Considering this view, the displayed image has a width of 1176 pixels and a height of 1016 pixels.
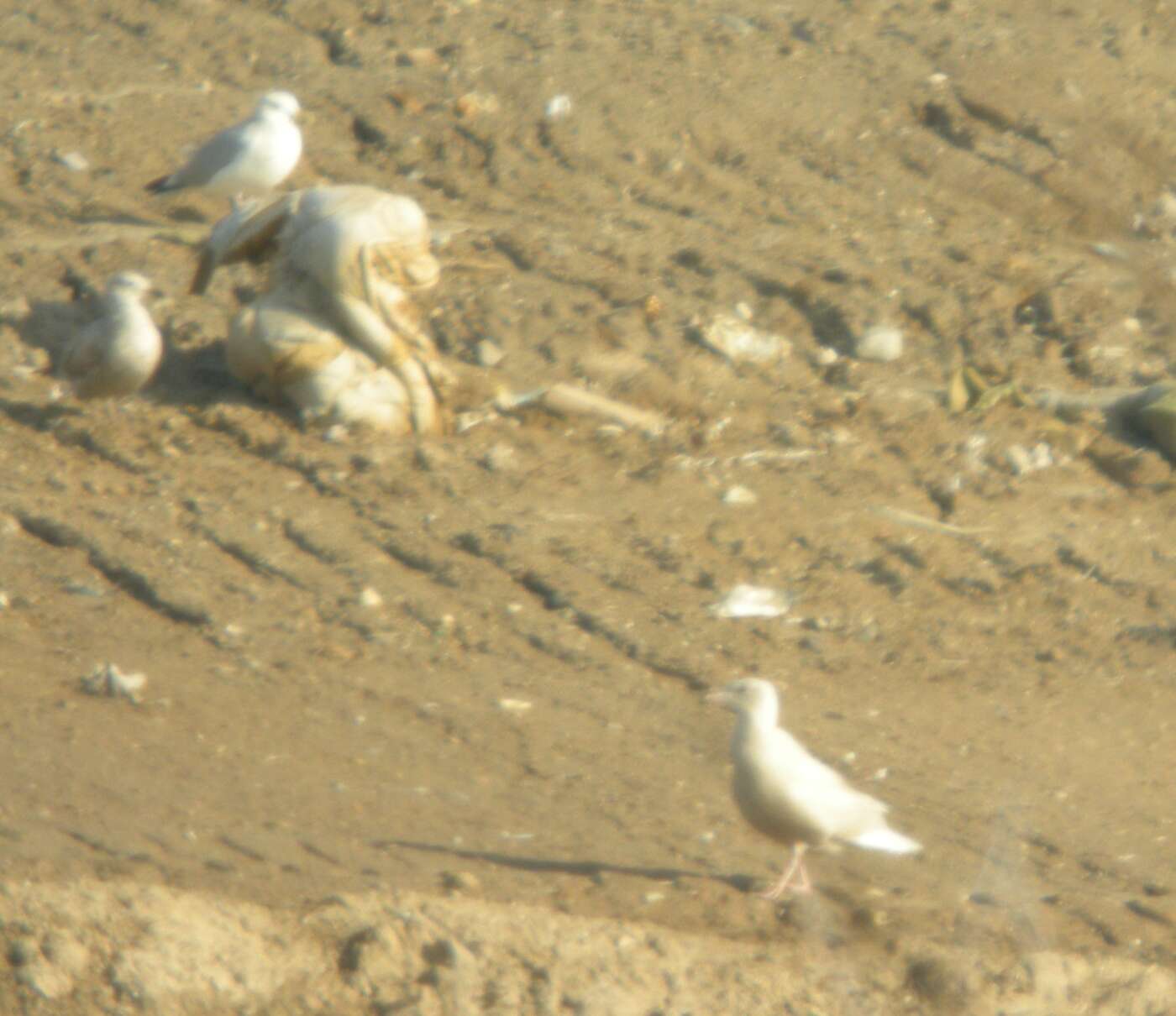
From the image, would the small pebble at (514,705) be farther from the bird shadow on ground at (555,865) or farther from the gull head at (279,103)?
the gull head at (279,103)

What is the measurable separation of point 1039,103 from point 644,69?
6.12 feet

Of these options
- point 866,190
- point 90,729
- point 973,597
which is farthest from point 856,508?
point 90,729

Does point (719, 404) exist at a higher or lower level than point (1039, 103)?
lower

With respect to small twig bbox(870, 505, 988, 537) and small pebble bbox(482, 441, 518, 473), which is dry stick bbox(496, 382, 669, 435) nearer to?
small pebble bbox(482, 441, 518, 473)

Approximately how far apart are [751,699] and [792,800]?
32 centimetres

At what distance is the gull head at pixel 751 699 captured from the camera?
4.13 metres

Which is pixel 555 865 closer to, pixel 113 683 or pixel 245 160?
pixel 113 683

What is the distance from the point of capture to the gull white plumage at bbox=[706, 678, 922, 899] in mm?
3936

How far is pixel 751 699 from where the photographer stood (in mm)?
4160

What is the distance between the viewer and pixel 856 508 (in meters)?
5.97

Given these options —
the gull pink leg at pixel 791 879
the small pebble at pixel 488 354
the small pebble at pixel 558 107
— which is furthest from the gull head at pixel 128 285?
the gull pink leg at pixel 791 879

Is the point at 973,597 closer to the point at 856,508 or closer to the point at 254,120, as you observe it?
the point at 856,508

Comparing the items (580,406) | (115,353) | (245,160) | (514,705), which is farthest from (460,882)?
(245,160)

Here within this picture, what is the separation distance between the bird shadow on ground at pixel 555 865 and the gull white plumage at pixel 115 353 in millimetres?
2592
